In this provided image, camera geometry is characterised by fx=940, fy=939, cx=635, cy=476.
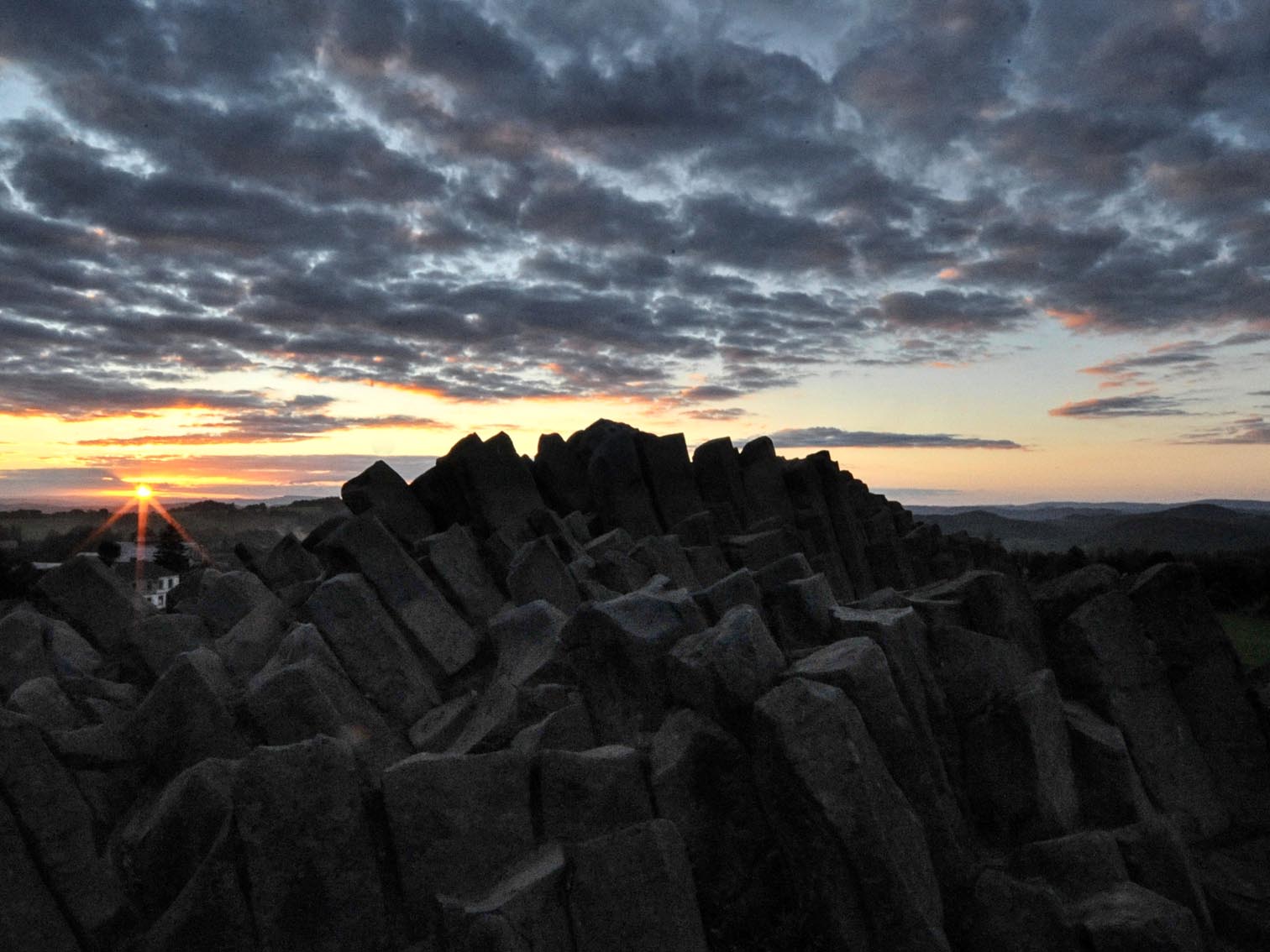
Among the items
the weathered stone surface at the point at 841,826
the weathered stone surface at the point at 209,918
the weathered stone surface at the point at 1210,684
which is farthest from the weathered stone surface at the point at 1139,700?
the weathered stone surface at the point at 209,918

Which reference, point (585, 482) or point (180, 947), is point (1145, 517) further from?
point (180, 947)

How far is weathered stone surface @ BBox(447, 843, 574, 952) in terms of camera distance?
5.21m

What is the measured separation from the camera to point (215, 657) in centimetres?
845

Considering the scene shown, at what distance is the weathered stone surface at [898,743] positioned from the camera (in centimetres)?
656

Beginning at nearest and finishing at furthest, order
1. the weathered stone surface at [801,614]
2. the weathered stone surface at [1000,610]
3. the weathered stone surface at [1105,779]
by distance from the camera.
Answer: the weathered stone surface at [1105,779] < the weathered stone surface at [801,614] < the weathered stone surface at [1000,610]

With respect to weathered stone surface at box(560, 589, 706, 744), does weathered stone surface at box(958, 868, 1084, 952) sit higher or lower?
lower

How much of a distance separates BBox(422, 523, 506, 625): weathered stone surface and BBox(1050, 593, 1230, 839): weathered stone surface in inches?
233

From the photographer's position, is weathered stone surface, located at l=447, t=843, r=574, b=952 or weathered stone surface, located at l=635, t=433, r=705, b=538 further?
weathered stone surface, located at l=635, t=433, r=705, b=538

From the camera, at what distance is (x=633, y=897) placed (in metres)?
5.61

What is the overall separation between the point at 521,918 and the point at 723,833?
1570mm

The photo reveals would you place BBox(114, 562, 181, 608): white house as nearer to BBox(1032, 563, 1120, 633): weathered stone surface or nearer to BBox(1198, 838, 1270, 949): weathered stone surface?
BBox(1032, 563, 1120, 633): weathered stone surface

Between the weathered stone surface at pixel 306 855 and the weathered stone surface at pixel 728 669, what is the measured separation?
2.42 m

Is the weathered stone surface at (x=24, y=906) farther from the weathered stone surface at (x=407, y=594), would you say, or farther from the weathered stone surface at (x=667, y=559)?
the weathered stone surface at (x=667, y=559)

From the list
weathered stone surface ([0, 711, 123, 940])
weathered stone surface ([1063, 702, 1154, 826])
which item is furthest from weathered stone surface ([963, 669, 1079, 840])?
weathered stone surface ([0, 711, 123, 940])
